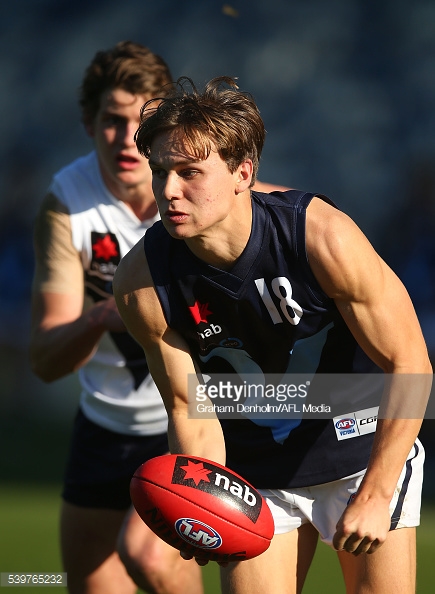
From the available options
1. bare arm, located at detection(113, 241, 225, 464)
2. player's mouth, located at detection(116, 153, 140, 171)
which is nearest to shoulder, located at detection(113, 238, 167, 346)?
bare arm, located at detection(113, 241, 225, 464)

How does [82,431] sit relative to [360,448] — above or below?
below

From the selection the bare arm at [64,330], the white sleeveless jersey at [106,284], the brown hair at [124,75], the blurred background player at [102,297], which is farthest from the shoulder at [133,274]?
the brown hair at [124,75]

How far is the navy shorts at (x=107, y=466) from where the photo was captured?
425cm

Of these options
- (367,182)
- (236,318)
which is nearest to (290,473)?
(236,318)

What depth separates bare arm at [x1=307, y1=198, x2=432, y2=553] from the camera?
2.78 metres

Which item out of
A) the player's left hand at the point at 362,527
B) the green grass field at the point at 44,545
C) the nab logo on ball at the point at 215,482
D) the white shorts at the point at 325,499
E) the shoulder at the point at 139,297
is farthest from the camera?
the green grass field at the point at 44,545

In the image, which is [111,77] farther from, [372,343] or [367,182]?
[367,182]

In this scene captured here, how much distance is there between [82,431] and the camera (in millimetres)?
4426

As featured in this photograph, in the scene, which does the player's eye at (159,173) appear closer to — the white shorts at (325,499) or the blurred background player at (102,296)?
the white shorts at (325,499)

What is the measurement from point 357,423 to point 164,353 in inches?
26.7

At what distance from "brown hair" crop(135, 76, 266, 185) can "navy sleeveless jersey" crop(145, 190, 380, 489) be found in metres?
0.18

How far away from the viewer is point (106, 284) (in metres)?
4.25

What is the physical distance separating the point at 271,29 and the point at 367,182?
6.78 ft

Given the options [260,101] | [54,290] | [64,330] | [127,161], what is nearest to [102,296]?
[54,290]
